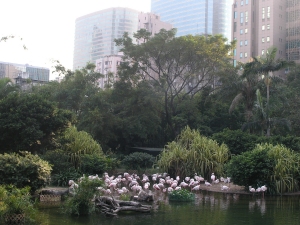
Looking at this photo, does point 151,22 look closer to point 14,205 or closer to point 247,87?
point 247,87

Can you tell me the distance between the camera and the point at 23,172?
1235 cm

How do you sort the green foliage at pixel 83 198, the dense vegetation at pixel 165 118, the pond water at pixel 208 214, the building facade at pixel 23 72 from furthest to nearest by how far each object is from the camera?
the building facade at pixel 23 72 → the dense vegetation at pixel 165 118 → the green foliage at pixel 83 198 → the pond water at pixel 208 214

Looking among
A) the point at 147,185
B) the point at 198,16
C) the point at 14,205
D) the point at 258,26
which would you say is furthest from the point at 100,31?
the point at 14,205

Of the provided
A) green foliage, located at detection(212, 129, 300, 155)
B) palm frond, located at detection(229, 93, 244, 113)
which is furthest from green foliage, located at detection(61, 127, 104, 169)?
palm frond, located at detection(229, 93, 244, 113)

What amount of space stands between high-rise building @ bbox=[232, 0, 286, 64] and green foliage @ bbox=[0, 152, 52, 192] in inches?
Answer: 2506

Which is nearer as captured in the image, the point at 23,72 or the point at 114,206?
the point at 114,206

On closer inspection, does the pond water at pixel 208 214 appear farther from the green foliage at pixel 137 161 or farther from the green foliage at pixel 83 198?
the green foliage at pixel 137 161

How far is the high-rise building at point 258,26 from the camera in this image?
7194cm

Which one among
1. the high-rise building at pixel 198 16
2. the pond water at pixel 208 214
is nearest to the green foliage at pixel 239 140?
the pond water at pixel 208 214

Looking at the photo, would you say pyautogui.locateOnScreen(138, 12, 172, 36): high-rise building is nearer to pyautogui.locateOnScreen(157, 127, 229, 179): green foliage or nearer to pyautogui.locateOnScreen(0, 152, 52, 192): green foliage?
pyautogui.locateOnScreen(157, 127, 229, 179): green foliage

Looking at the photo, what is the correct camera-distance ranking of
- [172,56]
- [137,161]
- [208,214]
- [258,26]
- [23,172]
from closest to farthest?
[208,214], [23,172], [137,161], [172,56], [258,26]

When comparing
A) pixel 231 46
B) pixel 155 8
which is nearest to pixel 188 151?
pixel 231 46

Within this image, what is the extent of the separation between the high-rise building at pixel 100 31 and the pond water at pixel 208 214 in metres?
102

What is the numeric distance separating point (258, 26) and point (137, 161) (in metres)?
58.2
